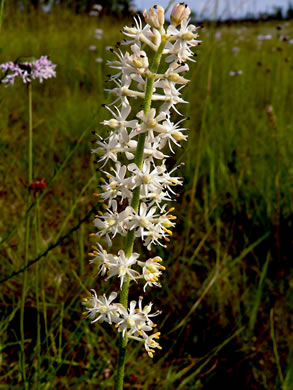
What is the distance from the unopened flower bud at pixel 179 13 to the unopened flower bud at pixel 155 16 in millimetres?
33

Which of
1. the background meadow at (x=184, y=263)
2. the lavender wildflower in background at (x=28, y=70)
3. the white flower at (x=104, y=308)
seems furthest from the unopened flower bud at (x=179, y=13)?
the lavender wildflower in background at (x=28, y=70)

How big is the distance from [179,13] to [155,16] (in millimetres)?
70

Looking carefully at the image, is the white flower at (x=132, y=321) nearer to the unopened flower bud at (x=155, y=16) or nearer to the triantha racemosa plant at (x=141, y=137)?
the triantha racemosa plant at (x=141, y=137)

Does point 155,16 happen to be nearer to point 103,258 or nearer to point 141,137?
point 141,137

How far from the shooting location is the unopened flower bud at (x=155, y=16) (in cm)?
117

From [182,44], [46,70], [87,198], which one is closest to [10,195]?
[87,198]

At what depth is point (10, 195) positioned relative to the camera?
3.15 metres

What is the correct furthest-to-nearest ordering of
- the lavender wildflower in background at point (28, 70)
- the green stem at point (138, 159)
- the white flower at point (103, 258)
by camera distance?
1. the lavender wildflower in background at point (28, 70)
2. the white flower at point (103, 258)
3. the green stem at point (138, 159)

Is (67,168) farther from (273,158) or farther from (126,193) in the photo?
(126,193)

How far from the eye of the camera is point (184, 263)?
2689 mm

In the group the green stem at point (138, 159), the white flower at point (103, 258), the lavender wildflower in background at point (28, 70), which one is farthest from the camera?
the lavender wildflower in background at point (28, 70)

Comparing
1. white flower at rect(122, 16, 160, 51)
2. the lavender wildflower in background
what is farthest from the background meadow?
white flower at rect(122, 16, 160, 51)

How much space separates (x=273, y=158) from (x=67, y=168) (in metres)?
1.74

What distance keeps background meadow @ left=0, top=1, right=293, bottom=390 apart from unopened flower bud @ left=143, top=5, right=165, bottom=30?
59 centimetres
